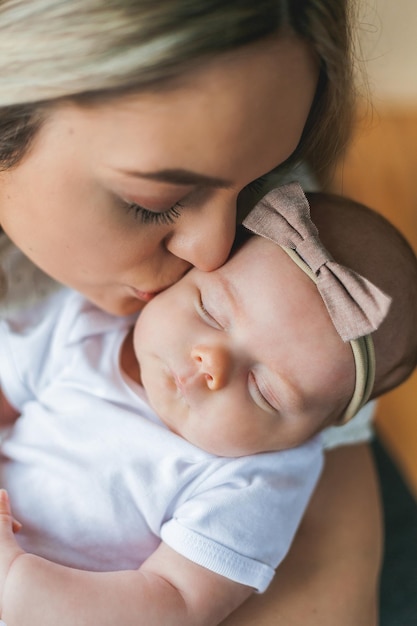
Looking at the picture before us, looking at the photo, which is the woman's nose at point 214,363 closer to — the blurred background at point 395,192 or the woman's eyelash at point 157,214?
the woman's eyelash at point 157,214

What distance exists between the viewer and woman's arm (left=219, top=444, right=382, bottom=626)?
4.36ft

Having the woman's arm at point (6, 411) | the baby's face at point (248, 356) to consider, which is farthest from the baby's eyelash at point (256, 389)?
the woman's arm at point (6, 411)

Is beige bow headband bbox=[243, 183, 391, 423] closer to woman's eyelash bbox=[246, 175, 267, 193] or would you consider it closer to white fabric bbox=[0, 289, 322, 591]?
woman's eyelash bbox=[246, 175, 267, 193]

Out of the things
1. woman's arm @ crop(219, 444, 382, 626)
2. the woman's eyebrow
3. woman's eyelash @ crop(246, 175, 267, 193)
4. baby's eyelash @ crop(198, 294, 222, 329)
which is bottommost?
woman's arm @ crop(219, 444, 382, 626)

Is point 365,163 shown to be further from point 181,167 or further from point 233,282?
point 181,167

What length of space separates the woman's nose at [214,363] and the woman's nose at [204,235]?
0.14 metres

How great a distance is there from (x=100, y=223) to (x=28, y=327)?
522mm

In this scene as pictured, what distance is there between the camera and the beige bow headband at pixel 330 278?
3.62ft

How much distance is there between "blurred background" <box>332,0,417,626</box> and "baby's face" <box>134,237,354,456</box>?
665 mm

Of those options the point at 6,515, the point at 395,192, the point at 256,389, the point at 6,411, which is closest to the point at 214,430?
the point at 256,389

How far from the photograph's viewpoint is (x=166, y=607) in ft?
3.69

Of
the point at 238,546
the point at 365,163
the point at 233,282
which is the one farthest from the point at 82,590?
the point at 365,163

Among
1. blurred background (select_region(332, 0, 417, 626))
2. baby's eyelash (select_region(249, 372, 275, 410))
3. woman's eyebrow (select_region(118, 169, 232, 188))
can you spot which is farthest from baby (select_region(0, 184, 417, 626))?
blurred background (select_region(332, 0, 417, 626))

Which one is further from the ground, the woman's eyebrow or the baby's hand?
the woman's eyebrow
